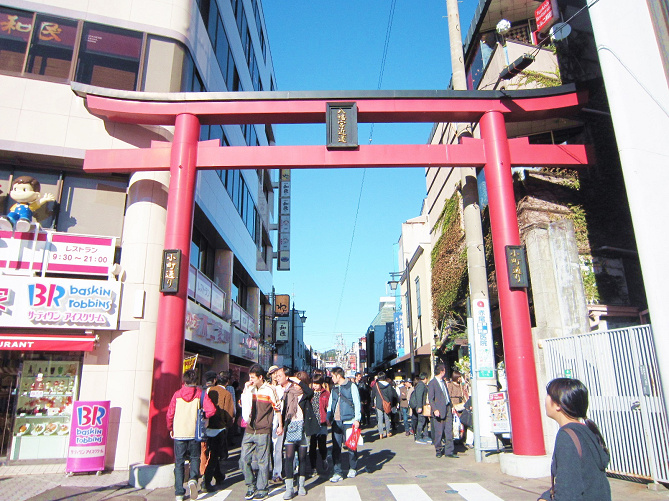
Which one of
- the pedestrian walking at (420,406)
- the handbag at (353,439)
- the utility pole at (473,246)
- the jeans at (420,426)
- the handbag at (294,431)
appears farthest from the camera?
the jeans at (420,426)

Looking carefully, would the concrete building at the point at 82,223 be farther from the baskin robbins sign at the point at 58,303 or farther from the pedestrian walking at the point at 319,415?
the pedestrian walking at the point at 319,415

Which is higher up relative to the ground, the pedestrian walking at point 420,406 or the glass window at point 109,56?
the glass window at point 109,56

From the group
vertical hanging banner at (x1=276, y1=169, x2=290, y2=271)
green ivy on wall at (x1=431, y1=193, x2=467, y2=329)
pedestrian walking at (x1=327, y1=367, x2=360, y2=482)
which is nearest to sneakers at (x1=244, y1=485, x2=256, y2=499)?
pedestrian walking at (x1=327, y1=367, x2=360, y2=482)

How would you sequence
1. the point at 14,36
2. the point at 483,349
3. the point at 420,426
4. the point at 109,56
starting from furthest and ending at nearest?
the point at 420,426 → the point at 109,56 → the point at 14,36 → the point at 483,349

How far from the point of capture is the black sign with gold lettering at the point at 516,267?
903 centimetres

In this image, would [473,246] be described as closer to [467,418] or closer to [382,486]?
[467,418]

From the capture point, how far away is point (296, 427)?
279 inches

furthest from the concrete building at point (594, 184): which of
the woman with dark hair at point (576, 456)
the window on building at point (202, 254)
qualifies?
the window on building at point (202, 254)

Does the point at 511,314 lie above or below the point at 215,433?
above

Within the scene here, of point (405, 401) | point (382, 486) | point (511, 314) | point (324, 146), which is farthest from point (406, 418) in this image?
point (324, 146)

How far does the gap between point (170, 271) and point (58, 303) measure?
2.49m

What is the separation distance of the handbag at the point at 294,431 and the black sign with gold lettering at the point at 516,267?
15.8ft

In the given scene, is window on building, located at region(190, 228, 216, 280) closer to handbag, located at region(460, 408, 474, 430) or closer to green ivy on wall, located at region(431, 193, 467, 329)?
handbag, located at region(460, 408, 474, 430)

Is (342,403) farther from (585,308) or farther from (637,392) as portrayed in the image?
(585,308)
